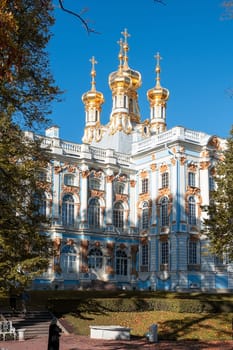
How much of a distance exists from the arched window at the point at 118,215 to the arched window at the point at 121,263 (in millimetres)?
2159

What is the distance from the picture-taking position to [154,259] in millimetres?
41812

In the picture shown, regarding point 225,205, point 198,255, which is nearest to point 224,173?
point 225,205

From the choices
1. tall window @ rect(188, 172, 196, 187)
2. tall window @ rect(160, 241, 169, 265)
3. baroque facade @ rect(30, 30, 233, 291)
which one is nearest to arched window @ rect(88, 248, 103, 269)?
baroque facade @ rect(30, 30, 233, 291)

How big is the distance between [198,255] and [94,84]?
25.5 metres

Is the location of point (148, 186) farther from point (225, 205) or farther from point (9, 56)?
point (9, 56)

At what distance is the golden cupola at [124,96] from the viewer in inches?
2046

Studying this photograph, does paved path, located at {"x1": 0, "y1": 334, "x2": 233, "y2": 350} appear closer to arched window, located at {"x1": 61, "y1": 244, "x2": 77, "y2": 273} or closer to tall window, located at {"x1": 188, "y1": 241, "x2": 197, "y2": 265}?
arched window, located at {"x1": 61, "y1": 244, "x2": 77, "y2": 273}

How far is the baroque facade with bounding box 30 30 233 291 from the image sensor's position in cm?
3994

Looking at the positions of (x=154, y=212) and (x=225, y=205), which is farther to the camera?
(x=154, y=212)

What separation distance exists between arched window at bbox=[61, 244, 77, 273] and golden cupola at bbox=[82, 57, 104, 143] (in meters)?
18.3

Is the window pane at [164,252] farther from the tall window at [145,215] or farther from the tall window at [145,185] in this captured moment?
the tall window at [145,185]

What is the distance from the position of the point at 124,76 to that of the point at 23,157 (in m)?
36.8

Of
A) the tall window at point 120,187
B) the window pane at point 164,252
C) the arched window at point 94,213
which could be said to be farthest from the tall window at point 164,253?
the tall window at point 120,187

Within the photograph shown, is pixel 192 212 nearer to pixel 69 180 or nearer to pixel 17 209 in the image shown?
pixel 69 180
